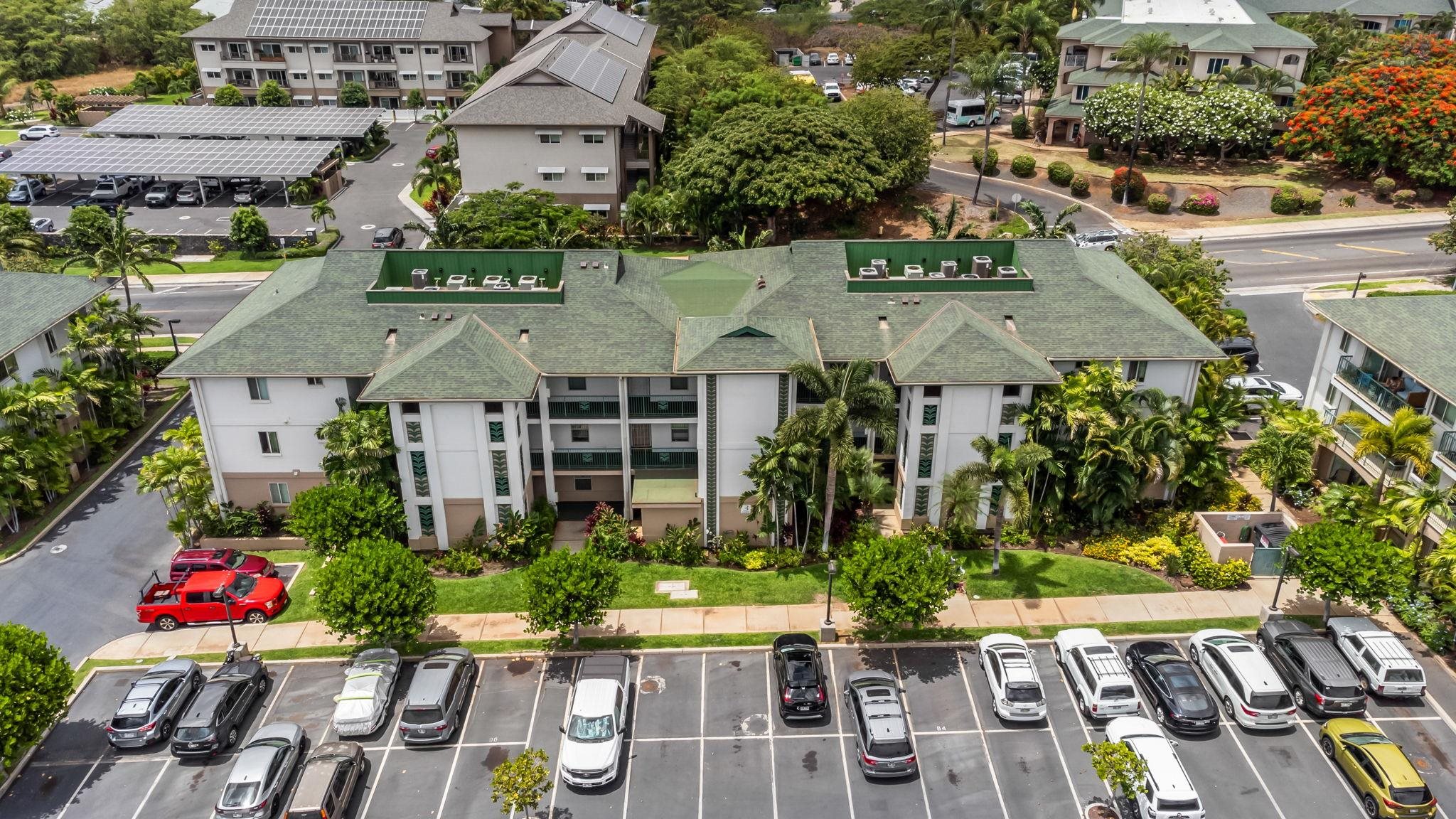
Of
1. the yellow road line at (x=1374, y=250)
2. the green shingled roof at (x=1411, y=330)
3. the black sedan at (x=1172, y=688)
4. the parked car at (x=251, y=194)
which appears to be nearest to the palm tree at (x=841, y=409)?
the black sedan at (x=1172, y=688)

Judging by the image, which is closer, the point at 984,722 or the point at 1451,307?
the point at 984,722

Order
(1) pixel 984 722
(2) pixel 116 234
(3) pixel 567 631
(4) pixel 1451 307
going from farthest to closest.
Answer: (2) pixel 116 234
(4) pixel 1451 307
(3) pixel 567 631
(1) pixel 984 722

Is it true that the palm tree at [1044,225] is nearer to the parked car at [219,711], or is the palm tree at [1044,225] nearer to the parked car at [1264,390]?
the parked car at [1264,390]

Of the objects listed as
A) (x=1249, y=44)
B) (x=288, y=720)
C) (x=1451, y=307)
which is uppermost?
(x=1249, y=44)

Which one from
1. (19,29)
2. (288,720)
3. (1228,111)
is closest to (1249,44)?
(1228,111)

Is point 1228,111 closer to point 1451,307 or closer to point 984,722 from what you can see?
point 1451,307

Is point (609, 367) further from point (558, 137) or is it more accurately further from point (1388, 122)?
point (1388, 122)
